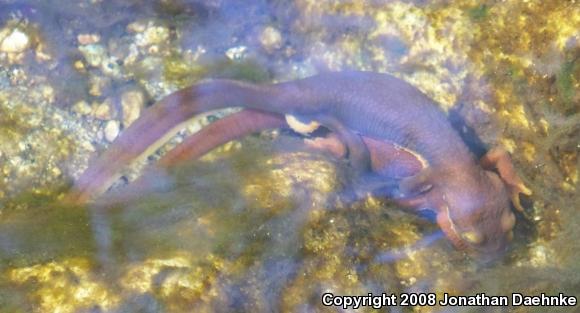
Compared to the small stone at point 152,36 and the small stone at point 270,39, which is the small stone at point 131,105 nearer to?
the small stone at point 152,36

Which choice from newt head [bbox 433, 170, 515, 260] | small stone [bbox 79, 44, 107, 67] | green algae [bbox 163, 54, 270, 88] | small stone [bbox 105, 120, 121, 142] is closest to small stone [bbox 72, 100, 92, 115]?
small stone [bbox 105, 120, 121, 142]

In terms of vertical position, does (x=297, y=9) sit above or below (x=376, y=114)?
above

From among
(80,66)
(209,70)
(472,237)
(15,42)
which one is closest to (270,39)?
(209,70)

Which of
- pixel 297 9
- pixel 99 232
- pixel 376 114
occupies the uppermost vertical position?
pixel 297 9

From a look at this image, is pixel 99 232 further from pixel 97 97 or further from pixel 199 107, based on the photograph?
pixel 97 97

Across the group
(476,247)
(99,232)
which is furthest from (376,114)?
(99,232)
